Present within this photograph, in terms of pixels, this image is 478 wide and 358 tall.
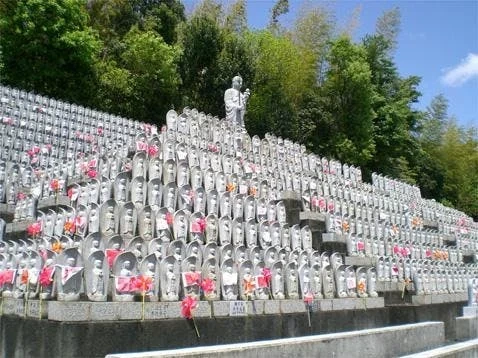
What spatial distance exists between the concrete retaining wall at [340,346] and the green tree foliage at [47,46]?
1688 centimetres

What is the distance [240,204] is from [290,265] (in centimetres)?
188

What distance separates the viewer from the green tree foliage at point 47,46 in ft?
64.6

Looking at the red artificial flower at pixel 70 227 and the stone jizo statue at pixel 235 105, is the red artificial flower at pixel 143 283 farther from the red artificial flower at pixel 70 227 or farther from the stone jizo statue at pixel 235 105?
the stone jizo statue at pixel 235 105

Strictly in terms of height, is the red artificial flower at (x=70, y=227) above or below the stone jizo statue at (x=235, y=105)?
below

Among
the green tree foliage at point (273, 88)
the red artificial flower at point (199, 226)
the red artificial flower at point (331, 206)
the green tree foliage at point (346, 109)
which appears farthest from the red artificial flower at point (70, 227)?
the green tree foliage at point (346, 109)

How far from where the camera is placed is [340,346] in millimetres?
6285

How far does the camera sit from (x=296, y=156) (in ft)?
51.9

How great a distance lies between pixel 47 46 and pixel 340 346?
17.7m

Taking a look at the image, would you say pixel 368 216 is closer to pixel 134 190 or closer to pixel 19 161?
pixel 134 190

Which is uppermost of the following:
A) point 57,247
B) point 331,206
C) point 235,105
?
point 235,105

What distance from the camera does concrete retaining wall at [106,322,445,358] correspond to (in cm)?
481

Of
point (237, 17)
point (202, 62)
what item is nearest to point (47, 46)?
point (202, 62)

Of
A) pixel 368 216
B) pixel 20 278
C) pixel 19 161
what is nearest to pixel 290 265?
pixel 20 278

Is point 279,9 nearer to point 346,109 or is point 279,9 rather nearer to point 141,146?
point 346,109
